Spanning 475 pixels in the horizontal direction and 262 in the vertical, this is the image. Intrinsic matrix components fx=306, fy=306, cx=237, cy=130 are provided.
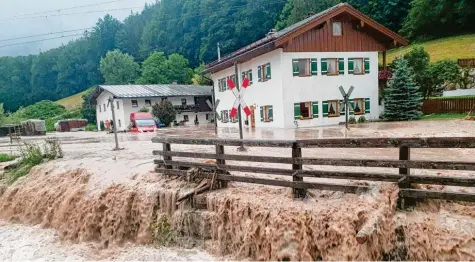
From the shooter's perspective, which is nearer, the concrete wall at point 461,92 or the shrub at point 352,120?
the shrub at point 352,120

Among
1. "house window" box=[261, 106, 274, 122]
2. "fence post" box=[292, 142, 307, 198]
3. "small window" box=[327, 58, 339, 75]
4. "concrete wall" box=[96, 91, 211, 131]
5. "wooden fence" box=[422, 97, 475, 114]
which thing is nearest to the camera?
"fence post" box=[292, 142, 307, 198]

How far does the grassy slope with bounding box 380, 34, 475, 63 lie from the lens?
115ft

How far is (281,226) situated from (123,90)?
136ft

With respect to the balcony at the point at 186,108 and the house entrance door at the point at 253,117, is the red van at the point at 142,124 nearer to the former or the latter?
the balcony at the point at 186,108

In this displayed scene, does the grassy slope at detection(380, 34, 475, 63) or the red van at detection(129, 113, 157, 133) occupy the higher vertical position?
the grassy slope at detection(380, 34, 475, 63)

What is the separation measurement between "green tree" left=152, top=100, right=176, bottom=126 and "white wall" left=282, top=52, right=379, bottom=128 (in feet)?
71.8

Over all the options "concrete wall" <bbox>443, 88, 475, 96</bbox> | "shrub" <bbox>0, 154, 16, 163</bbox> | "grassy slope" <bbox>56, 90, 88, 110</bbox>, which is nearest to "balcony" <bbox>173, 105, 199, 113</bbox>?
"shrub" <bbox>0, 154, 16, 163</bbox>

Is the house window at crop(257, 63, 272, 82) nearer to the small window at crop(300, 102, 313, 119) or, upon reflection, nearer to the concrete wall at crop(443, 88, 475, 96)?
the small window at crop(300, 102, 313, 119)

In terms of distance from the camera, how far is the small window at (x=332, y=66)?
24.5m

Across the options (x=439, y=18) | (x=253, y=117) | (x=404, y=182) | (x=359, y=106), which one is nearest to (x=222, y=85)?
(x=253, y=117)

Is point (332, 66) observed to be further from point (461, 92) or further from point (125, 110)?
point (125, 110)

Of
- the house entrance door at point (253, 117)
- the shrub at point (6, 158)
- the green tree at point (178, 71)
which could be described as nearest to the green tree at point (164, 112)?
the house entrance door at point (253, 117)

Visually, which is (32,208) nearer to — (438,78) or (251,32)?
(438,78)

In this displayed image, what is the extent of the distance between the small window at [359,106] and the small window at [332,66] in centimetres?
304
